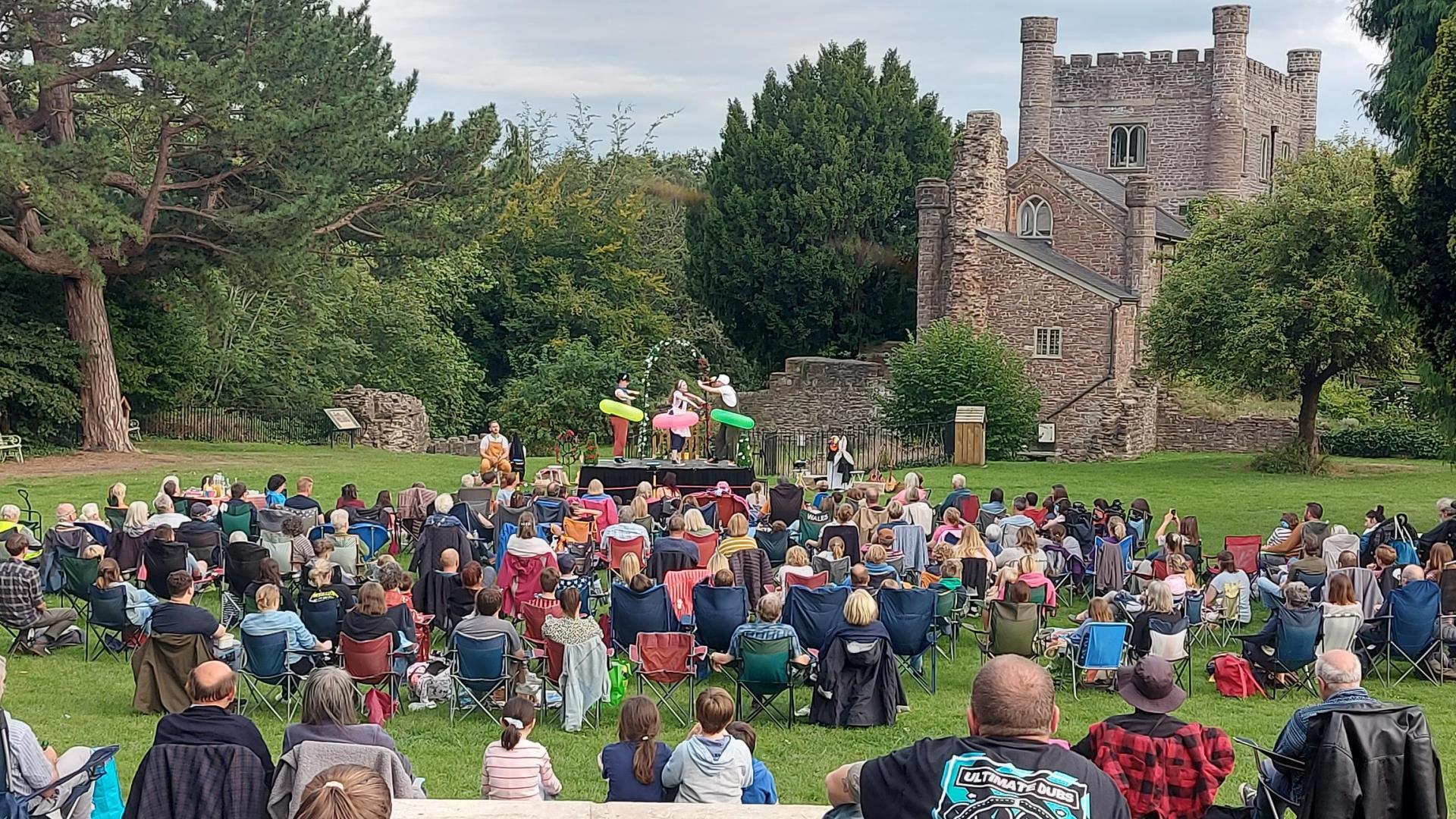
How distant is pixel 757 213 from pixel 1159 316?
1333 centimetres

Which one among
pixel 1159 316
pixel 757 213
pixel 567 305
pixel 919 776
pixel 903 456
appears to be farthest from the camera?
pixel 567 305

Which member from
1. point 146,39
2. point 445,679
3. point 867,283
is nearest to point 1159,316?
point 867,283

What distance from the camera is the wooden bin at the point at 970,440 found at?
30.0 meters

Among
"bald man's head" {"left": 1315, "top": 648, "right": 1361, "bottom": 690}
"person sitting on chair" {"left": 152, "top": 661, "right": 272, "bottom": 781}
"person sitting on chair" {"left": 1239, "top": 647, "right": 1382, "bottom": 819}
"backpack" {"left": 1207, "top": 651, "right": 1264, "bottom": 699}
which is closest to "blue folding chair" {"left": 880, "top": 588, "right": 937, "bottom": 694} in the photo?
"backpack" {"left": 1207, "top": 651, "right": 1264, "bottom": 699}

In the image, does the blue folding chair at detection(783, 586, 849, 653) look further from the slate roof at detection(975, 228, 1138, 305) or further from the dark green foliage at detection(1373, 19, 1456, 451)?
the slate roof at detection(975, 228, 1138, 305)

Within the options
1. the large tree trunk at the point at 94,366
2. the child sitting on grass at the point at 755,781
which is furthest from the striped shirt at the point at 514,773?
the large tree trunk at the point at 94,366

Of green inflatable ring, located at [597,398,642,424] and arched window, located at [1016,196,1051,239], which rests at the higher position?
arched window, located at [1016,196,1051,239]

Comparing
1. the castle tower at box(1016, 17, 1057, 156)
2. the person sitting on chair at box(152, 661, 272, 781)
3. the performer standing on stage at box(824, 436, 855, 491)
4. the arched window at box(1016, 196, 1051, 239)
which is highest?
the castle tower at box(1016, 17, 1057, 156)

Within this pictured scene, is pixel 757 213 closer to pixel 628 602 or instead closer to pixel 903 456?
pixel 903 456

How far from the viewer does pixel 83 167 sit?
2480 cm

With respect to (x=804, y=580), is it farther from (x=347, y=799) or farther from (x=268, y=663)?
(x=347, y=799)

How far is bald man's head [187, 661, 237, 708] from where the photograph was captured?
6.25 m

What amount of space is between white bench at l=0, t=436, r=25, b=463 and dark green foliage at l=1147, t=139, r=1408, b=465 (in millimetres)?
21023

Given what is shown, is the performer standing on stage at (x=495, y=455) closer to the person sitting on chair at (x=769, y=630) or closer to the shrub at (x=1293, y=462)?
the person sitting on chair at (x=769, y=630)
